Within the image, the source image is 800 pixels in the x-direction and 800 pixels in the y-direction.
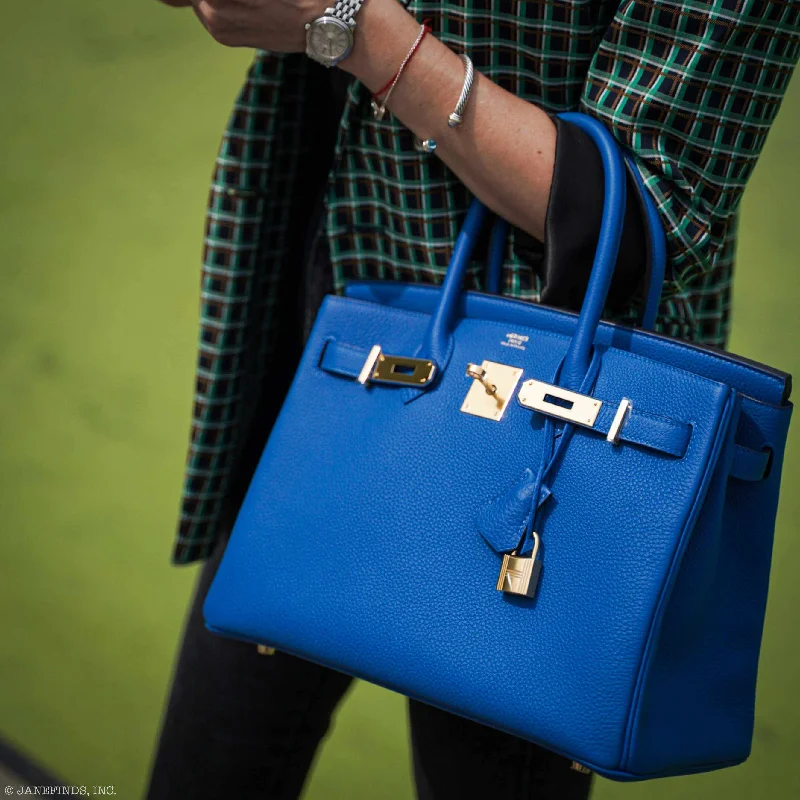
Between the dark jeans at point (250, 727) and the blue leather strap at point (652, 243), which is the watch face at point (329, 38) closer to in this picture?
the blue leather strap at point (652, 243)

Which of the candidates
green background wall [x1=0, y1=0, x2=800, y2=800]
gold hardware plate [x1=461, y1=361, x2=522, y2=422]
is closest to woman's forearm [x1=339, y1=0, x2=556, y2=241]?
gold hardware plate [x1=461, y1=361, x2=522, y2=422]

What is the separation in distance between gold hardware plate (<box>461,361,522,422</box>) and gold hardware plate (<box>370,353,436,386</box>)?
0.03 meters

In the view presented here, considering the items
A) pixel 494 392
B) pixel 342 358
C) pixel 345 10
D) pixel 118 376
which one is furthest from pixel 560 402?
pixel 118 376

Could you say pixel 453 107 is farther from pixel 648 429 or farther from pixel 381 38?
pixel 648 429

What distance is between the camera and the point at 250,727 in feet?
2.49

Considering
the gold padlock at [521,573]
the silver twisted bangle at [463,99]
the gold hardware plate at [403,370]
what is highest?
the silver twisted bangle at [463,99]

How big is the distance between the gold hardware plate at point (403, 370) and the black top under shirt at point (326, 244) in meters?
0.09

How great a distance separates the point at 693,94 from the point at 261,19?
0.27 meters

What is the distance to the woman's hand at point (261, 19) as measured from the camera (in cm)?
58

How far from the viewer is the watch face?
57 cm

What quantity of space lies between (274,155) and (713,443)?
0.40 metres

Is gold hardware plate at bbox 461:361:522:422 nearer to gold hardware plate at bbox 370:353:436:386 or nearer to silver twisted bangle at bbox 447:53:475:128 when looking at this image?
gold hardware plate at bbox 370:353:436:386

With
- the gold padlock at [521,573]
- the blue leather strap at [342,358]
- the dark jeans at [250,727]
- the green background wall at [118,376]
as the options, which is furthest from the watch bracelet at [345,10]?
the green background wall at [118,376]

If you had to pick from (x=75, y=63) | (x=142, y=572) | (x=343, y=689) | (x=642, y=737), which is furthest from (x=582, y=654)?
(x=75, y=63)
